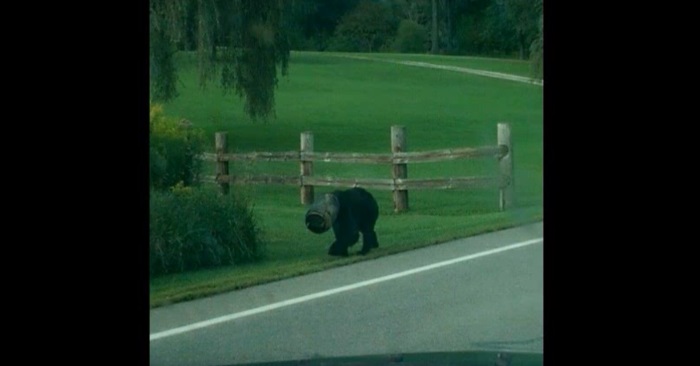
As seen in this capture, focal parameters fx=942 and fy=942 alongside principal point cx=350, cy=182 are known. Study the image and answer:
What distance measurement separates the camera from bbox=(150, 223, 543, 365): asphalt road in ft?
7.83

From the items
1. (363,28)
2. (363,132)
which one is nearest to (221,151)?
(363,132)

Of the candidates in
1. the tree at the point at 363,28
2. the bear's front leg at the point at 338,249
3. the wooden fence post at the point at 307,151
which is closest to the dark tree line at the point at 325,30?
the tree at the point at 363,28

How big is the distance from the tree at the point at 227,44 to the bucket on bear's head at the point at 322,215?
11.2 inches

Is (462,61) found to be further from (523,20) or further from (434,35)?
(523,20)

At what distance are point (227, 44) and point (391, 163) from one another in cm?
54

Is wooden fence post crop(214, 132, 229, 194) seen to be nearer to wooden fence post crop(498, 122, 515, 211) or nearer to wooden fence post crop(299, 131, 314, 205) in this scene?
wooden fence post crop(299, 131, 314, 205)

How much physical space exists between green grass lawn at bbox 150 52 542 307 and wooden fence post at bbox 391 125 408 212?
17 mm

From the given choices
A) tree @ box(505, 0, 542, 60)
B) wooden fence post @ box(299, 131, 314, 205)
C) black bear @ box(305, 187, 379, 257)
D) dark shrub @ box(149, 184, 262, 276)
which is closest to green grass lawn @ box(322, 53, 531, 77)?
tree @ box(505, 0, 542, 60)

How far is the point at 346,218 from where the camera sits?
254 cm
